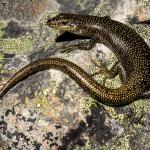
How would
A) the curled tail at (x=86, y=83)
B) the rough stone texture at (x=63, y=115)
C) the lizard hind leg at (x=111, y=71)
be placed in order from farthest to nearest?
the lizard hind leg at (x=111, y=71), the curled tail at (x=86, y=83), the rough stone texture at (x=63, y=115)

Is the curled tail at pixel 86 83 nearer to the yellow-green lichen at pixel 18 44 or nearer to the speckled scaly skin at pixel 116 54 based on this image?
the speckled scaly skin at pixel 116 54

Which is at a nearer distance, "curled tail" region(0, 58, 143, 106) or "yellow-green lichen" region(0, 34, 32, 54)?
"curled tail" region(0, 58, 143, 106)

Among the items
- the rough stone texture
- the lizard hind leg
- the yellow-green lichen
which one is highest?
the yellow-green lichen

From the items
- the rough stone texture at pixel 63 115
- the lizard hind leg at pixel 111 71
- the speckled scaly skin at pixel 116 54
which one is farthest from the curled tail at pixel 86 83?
the lizard hind leg at pixel 111 71

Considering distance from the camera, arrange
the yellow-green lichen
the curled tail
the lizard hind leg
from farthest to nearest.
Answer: the yellow-green lichen
the lizard hind leg
the curled tail

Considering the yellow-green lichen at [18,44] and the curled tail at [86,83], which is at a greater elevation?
the yellow-green lichen at [18,44]

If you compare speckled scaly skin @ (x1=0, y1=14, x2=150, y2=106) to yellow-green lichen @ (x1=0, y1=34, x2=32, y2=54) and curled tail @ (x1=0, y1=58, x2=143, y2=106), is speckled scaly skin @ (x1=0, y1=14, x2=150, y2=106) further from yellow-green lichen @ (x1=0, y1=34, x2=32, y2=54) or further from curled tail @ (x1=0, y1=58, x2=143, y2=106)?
yellow-green lichen @ (x1=0, y1=34, x2=32, y2=54)

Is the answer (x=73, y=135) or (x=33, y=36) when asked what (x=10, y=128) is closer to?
(x=73, y=135)

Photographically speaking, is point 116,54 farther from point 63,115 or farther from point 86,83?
point 63,115

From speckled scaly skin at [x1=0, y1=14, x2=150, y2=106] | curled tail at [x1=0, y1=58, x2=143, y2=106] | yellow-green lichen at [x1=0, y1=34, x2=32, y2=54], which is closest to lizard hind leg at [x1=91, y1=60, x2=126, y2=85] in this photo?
speckled scaly skin at [x1=0, y1=14, x2=150, y2=106]
